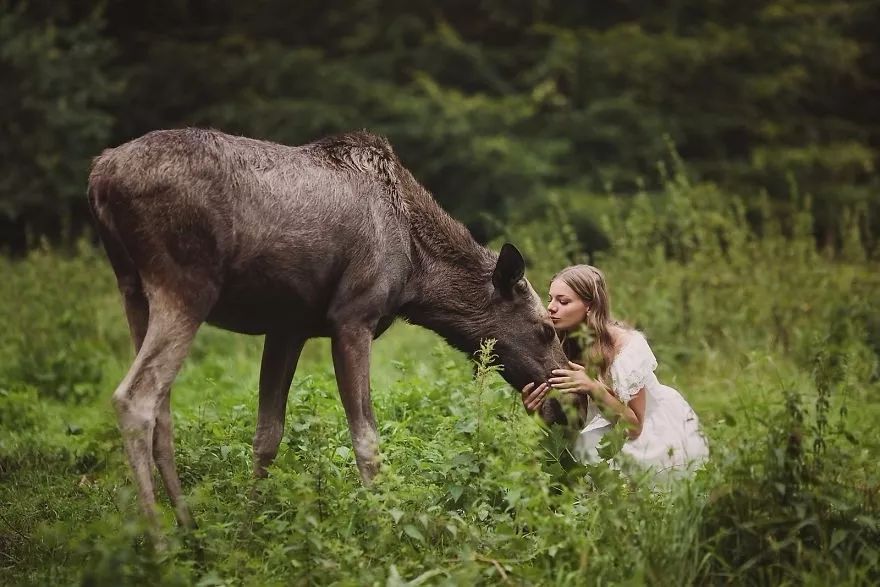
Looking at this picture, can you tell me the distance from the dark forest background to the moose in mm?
11135

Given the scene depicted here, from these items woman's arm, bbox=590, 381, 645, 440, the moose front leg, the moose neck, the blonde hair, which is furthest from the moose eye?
the moose front leg

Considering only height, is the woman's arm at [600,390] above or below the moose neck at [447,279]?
below

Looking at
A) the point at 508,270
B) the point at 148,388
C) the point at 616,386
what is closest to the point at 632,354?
the point at 616,386

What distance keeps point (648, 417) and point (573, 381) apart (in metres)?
0.58

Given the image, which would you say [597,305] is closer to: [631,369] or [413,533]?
[631,369]

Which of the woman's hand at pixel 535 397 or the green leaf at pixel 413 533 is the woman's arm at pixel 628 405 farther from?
the green leaf at pixel 413 533

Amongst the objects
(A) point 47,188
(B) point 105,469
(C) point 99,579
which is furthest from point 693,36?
(C) point 99,579

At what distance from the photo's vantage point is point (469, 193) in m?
18.2

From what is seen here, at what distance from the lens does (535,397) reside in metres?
6.02

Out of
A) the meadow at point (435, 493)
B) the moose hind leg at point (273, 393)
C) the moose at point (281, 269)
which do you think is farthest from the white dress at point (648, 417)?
the moose hind leg at point (273, 393)

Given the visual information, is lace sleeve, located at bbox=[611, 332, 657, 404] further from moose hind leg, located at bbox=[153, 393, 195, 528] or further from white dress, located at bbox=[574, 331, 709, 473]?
moose hind leg, located at bbox=[153, 393, 195, 528]

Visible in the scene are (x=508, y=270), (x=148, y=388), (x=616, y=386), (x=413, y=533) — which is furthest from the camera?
(x=508, y=270)

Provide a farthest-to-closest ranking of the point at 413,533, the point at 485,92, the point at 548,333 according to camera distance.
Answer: the point at 485,92, the point at 548,333, the point at 413,533

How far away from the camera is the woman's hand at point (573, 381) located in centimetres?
570
